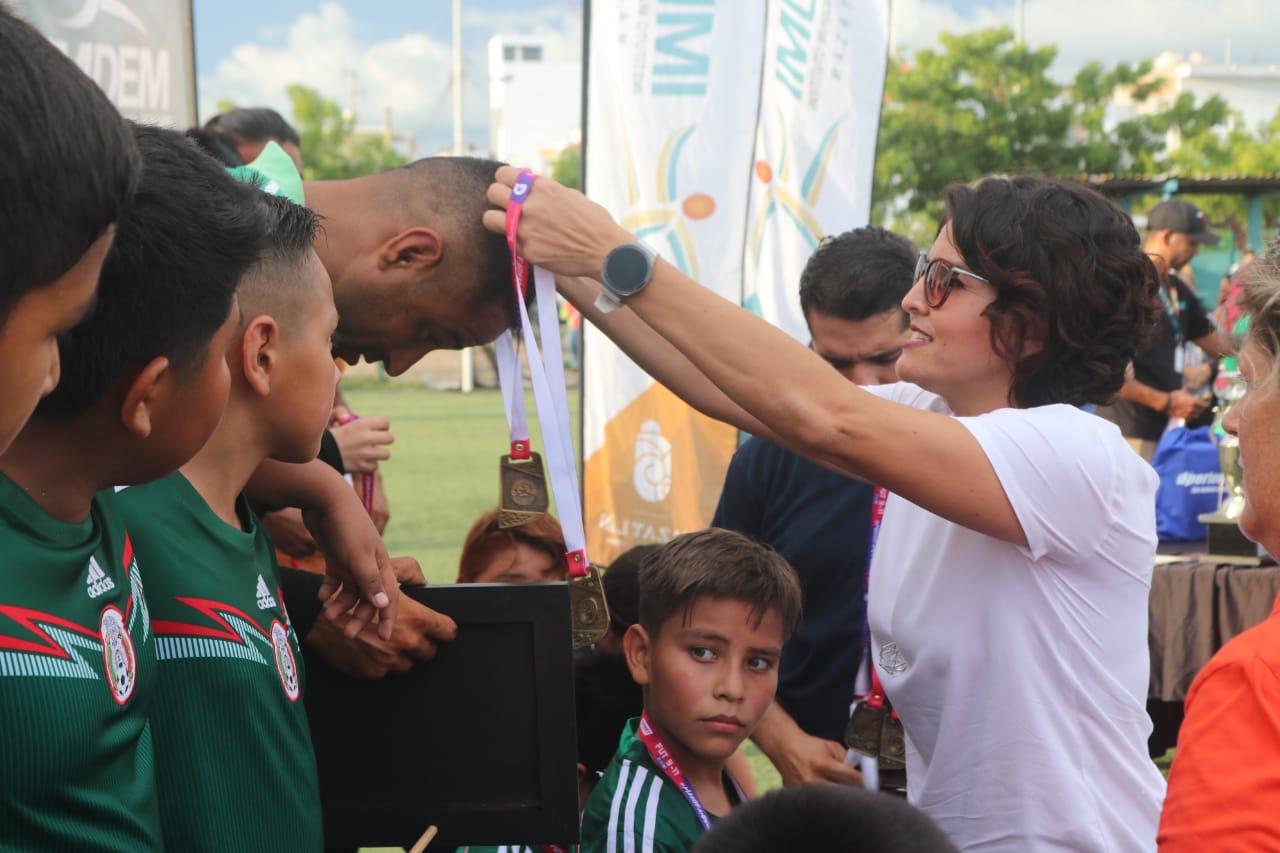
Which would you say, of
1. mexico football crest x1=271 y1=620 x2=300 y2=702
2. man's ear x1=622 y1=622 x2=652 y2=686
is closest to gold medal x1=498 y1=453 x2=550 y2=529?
mexico football crest x1=271 y1=620 x2=300 y2=702

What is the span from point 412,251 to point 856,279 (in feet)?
4.66

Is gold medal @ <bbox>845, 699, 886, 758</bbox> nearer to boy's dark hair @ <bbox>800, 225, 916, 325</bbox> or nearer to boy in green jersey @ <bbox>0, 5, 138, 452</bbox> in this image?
boy's dark hair @ <bbox>800, 225, 916, 325</bbox>

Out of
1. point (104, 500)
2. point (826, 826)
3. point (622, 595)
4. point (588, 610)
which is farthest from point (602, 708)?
point (826, 826)

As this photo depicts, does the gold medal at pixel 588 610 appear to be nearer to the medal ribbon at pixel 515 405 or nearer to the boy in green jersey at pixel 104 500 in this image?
the medal ribbon at pixel 515 405

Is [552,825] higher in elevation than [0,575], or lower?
lower

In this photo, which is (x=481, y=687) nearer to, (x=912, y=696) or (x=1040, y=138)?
(x=912, y=696)

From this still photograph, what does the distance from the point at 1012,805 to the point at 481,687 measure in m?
0.87

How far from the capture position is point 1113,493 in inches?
86.4

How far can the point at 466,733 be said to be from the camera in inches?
82.4

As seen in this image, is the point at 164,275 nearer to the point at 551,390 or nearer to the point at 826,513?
the point at 551,390

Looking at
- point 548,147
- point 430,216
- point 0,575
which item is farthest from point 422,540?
point 548,147

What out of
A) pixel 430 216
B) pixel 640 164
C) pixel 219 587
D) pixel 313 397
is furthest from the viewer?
pixel 640 164

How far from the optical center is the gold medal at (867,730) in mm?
2756

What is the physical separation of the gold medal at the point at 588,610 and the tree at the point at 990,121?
34.5 metres
